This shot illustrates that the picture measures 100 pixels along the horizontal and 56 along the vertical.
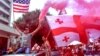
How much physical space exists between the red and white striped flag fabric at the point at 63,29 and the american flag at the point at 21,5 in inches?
16.1

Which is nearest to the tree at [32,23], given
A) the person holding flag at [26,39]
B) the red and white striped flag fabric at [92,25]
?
the person holding flag at [26,39]

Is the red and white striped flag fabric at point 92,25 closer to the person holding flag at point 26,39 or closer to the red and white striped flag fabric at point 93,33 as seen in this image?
the red and white striped flag fabric at point 93,33

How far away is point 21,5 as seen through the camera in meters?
4.87

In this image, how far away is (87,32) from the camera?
4.76m

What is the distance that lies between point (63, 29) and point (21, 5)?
79 centimetres

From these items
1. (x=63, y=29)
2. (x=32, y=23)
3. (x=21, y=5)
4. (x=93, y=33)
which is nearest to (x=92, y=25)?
(x=93, y=33)

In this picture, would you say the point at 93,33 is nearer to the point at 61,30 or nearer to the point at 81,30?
the point at 81,30

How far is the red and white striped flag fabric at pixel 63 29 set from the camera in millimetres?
→ 4746

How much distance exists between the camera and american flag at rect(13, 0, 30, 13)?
4.81 meters

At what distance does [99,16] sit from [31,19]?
1.10 meters

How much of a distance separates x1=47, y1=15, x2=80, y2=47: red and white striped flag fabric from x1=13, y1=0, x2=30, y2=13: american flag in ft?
1.34

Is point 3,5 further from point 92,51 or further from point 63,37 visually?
point 92,51

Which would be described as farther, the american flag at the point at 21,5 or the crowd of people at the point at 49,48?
the american flag at the point at 21,5

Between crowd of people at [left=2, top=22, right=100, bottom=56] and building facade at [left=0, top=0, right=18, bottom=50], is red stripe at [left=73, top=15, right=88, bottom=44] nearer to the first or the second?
crowd of people at [left=2, top=22, right=100, bottom=56]
